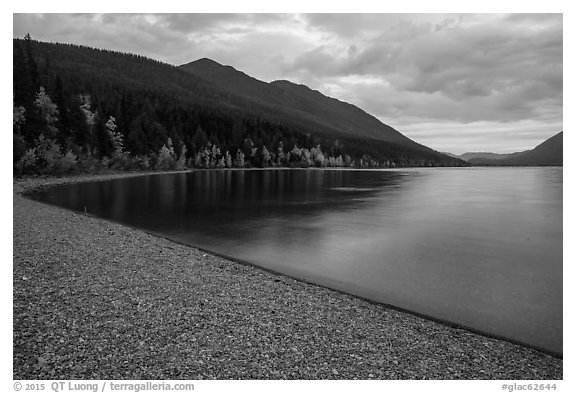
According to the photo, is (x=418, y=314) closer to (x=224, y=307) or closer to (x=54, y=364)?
(x=224, y=307)

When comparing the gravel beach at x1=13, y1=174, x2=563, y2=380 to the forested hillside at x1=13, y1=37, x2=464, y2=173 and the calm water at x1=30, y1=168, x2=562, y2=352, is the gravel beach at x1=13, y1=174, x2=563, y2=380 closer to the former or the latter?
the calm water at x1=30, y1=168, x2=562, y2=352

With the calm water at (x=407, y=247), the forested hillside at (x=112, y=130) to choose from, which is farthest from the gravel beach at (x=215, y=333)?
the forested hillside at (x=112, y=130)

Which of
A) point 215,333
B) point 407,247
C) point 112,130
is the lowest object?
point 407,247

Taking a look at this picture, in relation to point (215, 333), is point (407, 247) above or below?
below

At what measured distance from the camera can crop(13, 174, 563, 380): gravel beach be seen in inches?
347

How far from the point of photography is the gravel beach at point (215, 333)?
8.80 meters

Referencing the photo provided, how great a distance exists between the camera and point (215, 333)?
34.4ft

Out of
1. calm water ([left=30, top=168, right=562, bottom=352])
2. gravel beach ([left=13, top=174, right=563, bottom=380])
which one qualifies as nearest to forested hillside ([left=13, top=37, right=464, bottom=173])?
calm water ([left=30, top=168, right=562, bottom=352])

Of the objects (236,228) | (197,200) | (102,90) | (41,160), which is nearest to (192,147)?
(102,90)

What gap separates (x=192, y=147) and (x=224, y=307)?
154750mm

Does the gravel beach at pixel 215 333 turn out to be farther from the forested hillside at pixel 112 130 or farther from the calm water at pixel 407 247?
the forested hillside at pixel 112 130

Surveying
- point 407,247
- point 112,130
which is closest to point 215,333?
point 407,247

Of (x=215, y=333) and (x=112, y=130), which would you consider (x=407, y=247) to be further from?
(x=112, y=130)

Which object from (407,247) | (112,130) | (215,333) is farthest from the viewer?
(112,130)
